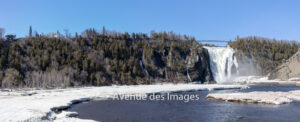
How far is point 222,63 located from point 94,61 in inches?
1965

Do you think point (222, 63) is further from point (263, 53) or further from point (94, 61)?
point (94, 61)

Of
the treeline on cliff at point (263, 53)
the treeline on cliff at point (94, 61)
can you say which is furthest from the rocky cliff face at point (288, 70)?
the treeline on cliff at point (94, 61)

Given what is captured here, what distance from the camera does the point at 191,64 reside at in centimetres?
9069

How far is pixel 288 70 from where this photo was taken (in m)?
96.6

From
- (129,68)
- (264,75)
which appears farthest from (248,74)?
(129,68)

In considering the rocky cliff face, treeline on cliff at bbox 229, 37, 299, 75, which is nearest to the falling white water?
treeline on cliff at bbox 229, 37, 299, 75

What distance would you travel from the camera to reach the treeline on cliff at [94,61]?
59.2 meters

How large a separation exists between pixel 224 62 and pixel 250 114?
80670 millimetres

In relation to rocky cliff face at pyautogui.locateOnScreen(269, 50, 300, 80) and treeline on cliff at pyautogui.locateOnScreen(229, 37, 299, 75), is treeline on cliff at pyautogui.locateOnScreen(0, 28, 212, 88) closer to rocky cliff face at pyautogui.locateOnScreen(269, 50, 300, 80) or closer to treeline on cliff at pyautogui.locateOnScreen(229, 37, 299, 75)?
treeline on cliff at pyautogui.locateOnScreen(229, 37, 299, 75)

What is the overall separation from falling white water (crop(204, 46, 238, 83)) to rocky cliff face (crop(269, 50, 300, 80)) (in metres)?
14.0

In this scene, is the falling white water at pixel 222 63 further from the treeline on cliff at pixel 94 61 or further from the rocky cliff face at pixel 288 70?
the rocky cliff face at pixel 288 70

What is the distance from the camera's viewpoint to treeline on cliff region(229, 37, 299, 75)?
107125 millimetres

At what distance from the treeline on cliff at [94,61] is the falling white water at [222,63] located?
19.0ft

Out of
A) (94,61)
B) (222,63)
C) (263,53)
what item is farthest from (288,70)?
(94,61)
